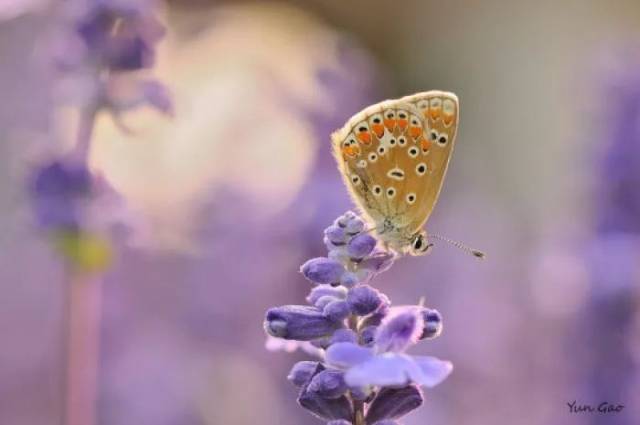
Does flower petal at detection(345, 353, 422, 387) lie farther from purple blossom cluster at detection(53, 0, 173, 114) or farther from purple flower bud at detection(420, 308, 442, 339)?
purple blossom cluster at detection(53, 0, 173, 114)

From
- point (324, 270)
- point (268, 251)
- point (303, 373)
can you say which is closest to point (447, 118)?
point (324, 270)

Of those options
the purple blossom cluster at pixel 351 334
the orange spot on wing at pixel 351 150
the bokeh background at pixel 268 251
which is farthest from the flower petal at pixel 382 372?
the bokeh background at pixel 268 251

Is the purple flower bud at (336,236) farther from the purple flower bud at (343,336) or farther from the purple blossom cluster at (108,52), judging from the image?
the purple blossom cluster at (108,52)

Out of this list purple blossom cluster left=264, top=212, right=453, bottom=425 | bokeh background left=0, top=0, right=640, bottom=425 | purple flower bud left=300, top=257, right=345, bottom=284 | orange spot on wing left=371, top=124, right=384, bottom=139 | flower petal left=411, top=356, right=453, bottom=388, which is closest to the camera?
flower petal left=411, top=356, right=453, bottom=388

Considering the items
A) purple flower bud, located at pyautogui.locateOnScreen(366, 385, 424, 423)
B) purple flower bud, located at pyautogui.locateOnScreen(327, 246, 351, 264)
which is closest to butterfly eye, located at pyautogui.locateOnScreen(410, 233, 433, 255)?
purple flower bud, located at pyautogui.locateOnScreen(327, 246, 351, 264)

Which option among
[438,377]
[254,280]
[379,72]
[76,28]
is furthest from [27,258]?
[438,377]

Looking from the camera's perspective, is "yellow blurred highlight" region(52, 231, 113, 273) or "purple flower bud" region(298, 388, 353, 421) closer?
"purple flower bud" region(298, 388, 353, 421)
